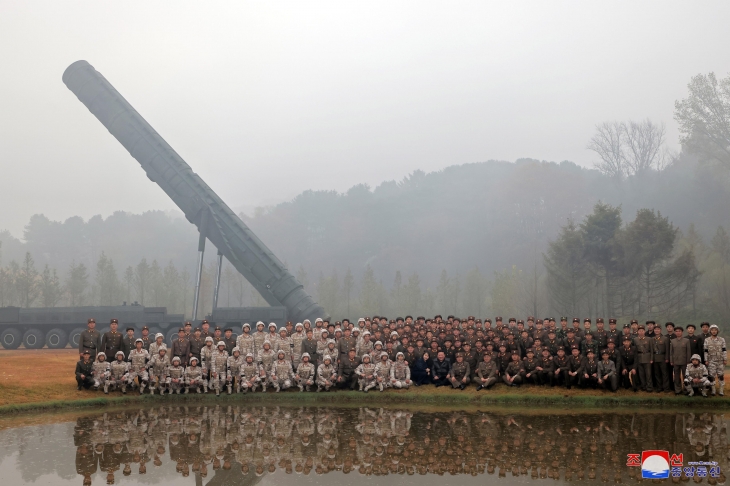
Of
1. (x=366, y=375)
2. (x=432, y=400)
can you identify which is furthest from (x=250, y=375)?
(x=432, y=400)

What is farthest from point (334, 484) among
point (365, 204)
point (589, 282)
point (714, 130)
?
point (365, 204)

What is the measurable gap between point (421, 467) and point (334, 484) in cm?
120

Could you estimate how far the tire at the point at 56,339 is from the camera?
79.7ft

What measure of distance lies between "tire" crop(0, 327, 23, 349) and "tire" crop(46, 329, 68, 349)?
3.26ft

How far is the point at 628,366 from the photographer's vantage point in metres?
13.6

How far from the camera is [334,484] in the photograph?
685 cm

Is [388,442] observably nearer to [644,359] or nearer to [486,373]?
[486,373]

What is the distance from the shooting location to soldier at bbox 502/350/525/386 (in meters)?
13.7

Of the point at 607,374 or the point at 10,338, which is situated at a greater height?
the point at 607,374

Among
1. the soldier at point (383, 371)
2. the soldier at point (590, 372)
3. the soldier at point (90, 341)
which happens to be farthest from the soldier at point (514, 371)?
the soldier at point (90, 341)

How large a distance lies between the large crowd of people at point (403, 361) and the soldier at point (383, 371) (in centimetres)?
2

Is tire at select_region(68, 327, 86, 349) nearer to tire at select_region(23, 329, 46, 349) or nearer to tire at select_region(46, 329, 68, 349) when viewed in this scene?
tire at select_region(46, 329, 68, 349)

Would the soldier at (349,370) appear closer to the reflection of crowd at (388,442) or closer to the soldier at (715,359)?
the reflection of crowd at (388,442)

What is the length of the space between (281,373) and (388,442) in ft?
17.7
